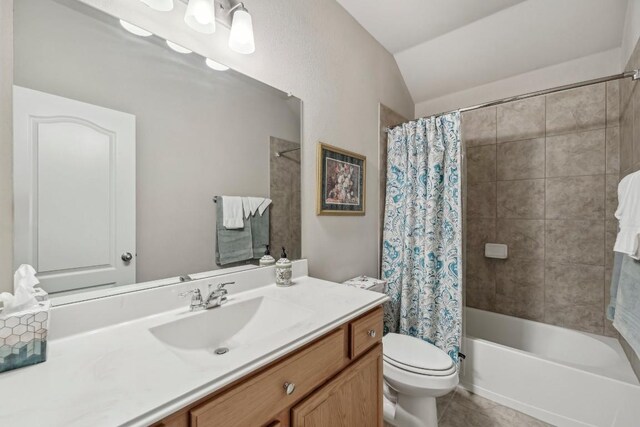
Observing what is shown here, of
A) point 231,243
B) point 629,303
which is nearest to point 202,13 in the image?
point 231,243

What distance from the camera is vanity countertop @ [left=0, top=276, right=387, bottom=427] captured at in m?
0.46

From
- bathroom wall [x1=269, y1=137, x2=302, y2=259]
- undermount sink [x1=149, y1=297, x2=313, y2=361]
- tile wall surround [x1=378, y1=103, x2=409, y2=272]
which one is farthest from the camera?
tile wall surround [x1=378, y1=103, x2=409, y2=272]

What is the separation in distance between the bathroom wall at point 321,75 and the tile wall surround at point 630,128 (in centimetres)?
142

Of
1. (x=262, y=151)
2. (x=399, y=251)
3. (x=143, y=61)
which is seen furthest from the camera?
(x=399, y=251)

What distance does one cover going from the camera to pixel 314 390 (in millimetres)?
832

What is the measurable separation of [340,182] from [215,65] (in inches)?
36.8

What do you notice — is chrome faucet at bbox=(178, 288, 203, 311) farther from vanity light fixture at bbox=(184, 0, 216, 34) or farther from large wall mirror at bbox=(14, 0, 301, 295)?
vanity light fixture at bbox=(184, 0, 216, 34)

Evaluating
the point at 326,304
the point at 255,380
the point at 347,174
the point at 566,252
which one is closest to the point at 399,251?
the point at 347,174

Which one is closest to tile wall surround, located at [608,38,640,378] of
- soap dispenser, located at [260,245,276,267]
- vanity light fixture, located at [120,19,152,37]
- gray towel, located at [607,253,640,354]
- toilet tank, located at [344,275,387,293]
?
gray towel, located at [607,253,640,354]

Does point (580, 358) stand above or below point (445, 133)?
below

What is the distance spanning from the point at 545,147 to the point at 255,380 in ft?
8.78

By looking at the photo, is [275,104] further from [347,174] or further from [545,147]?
[545,147]

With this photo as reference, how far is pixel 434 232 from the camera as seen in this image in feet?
6.15

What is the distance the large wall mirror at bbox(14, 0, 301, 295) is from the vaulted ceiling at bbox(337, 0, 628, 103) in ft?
4.22
